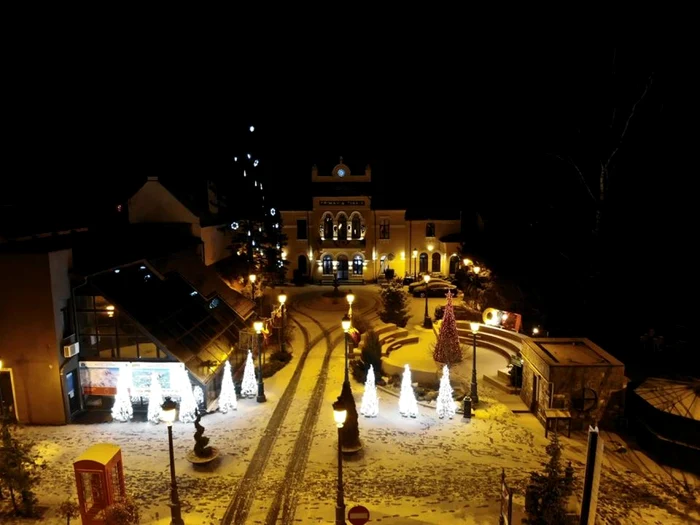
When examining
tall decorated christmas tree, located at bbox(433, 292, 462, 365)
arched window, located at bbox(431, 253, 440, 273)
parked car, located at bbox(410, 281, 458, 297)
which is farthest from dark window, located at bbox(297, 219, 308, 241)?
tall decorated christmas tree, located at bbox(433, 292, 462, 365)

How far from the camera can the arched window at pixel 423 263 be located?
41.9 m

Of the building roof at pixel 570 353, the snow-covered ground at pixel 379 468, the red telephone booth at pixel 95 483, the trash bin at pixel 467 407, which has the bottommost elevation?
the snow-covered ground at pixel 379 468

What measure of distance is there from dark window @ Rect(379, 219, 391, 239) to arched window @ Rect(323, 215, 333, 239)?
4.30 m

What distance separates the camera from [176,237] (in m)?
28.1

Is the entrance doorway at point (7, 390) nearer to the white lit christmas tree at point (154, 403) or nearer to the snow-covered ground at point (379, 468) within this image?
the snow-covered ground at point (379, 468)

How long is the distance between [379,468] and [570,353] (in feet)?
29.9

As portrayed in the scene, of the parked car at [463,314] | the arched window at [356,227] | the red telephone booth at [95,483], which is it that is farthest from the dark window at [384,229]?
Result: the red telephone booth at [95,483]

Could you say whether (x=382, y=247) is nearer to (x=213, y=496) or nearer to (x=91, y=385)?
(x=91, y=385)

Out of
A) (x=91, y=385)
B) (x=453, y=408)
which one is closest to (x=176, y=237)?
(x=91, y=385)

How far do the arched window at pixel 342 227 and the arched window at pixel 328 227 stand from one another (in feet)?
2.33

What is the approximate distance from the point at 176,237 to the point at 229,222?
6317 millimetres

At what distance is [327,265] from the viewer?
137ft

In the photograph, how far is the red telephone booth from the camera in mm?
11297

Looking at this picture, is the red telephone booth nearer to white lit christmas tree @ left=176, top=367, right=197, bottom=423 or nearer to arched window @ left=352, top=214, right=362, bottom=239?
white lit christmas tree @ left=176, top=367, right=197, bottom=423
